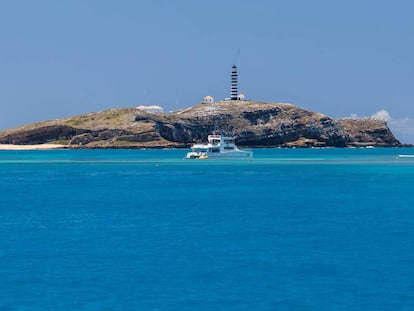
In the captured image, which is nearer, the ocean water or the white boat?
the ocean water

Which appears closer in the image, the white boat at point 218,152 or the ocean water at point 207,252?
the ocean water at point 207,252

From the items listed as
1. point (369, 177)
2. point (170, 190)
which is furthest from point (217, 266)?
point (369, 177)

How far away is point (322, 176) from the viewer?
320 ft

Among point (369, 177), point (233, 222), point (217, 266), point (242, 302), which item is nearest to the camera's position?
point (242, 302)

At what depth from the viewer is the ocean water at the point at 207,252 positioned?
27.4 m

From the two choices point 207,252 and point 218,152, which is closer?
point 207,252

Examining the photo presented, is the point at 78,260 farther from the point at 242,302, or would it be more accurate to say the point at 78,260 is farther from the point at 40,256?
the point at 242,302

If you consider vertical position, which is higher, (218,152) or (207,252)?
(218,152)

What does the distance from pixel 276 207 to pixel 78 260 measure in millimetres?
24902

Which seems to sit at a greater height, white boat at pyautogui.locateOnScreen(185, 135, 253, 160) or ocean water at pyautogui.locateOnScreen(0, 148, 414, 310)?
white boat at pyautogui.locateOnScreen(185, 135, 253, 160)

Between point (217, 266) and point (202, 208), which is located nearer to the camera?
point (217, 266)

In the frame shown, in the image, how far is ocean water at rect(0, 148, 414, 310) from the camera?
27431 mm

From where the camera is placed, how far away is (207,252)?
35.8 metres

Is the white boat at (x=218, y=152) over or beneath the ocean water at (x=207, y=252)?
over
